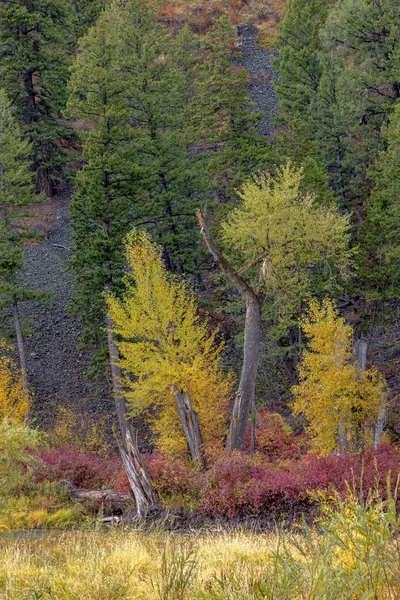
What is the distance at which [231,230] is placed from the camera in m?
22.0

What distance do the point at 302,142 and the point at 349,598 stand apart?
1057 inches

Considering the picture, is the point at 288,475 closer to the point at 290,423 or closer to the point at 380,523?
the point at 290,423

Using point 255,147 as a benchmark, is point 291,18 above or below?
above

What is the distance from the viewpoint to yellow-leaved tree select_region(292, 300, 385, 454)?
63.8 feet

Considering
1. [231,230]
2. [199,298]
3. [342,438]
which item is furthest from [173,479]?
[199,298]

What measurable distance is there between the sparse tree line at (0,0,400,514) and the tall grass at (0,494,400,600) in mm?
13018

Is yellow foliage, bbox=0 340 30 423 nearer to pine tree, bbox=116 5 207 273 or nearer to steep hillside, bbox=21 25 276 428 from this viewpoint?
steep hillside, bbox=21 25 276 428

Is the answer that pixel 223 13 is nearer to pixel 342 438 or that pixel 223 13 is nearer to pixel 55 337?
pixel 55 337

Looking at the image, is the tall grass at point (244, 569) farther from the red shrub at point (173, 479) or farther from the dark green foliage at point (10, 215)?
the dark green foliage at point (10, 215)

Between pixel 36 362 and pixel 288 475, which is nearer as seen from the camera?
pixel 288 475

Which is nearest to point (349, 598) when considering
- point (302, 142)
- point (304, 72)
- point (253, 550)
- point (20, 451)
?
point (253, 550)

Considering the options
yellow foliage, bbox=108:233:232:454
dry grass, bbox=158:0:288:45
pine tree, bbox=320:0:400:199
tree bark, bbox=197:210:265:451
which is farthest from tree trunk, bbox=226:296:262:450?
dry grass, bbox=158:0:288:45

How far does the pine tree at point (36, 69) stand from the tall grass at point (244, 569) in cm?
3843

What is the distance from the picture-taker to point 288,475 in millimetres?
19719
